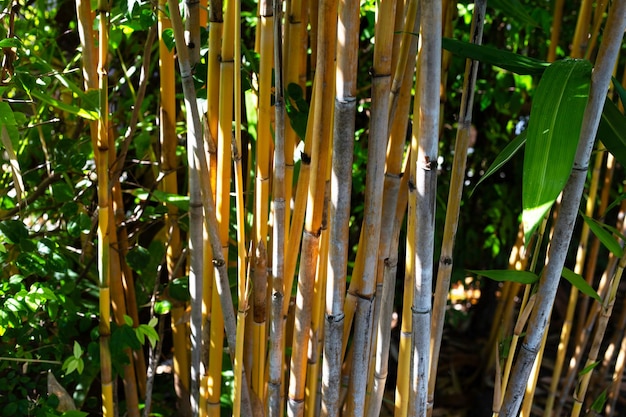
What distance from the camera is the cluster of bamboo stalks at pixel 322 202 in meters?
0.58

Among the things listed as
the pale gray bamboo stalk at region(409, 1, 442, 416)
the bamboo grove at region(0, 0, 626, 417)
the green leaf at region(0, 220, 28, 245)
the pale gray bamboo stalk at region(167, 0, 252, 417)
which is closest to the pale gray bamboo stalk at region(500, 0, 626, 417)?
the bamboo grove at region(0, 0, 626, 417)

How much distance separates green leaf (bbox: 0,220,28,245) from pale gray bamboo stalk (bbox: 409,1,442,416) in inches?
21.9

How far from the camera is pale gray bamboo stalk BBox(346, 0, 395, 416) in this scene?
1.87 feet

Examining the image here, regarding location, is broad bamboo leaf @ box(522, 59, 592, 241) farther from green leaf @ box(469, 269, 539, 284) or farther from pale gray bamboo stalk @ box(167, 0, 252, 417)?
pale gray bamboo stalk @ box(167, 0, 252, 417)

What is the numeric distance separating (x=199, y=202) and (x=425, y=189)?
1.09 ft

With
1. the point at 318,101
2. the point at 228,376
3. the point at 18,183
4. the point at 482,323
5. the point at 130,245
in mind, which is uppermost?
the point at 318,101

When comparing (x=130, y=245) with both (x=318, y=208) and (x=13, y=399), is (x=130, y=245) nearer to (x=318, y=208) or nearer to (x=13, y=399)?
(x=13, y=399)

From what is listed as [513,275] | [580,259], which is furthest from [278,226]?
[580,259]

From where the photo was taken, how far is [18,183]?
2.56ft

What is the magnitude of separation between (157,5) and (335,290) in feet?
1.39

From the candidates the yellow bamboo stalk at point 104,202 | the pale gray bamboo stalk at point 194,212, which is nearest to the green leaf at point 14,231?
the yellow bamboo stalk at point 104,202

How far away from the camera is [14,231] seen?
0.88 metres

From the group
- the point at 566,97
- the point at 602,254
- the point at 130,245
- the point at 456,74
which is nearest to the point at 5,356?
the point at 130,245

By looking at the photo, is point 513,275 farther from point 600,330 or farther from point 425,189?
point 600,330
